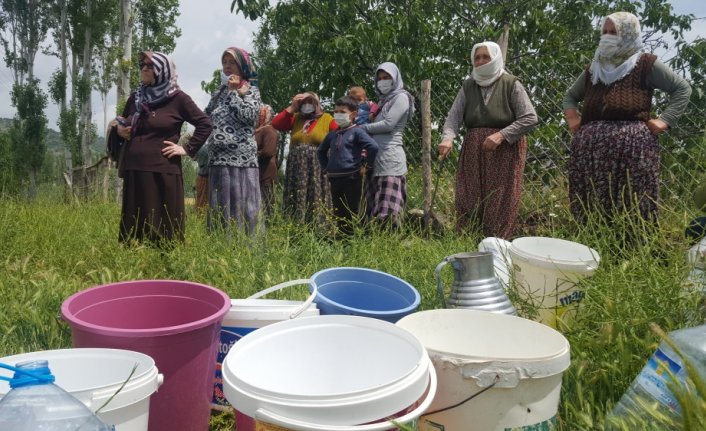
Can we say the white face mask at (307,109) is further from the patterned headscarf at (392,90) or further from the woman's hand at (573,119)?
the woman's hand at (573,119)

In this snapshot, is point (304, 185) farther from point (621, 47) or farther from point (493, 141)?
point (621, 47)

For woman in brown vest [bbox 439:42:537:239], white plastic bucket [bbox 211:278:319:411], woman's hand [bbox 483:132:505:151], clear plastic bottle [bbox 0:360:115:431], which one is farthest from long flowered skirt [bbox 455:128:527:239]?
clear plastic bottle [bbox 0:360:115:431]

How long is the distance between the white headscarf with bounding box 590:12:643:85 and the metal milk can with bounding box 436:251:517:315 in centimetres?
181

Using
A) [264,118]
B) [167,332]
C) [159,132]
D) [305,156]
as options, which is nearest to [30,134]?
[264,118]

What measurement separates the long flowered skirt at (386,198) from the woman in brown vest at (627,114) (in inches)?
58.6

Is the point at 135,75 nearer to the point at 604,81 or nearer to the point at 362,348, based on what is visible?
the point at 604,81

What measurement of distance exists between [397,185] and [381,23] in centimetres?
374

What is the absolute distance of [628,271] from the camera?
198 cm

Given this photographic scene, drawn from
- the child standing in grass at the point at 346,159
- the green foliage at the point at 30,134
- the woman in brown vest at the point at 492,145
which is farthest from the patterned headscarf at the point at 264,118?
the green foliage at the point at 30,134

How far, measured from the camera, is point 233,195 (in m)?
3.85

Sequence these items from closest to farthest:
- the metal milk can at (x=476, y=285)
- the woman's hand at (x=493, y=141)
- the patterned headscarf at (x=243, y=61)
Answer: the metal milk can at (x=476, y=285)
the woman's hand at (x=493, y=141)
the patterned headscarf at (x=243, y=61)

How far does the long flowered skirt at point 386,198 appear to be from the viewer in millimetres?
4121

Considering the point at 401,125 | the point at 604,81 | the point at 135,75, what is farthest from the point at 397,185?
the point at 135,75

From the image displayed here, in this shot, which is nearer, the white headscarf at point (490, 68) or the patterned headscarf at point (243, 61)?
the white headscarf at point (490, 68)
